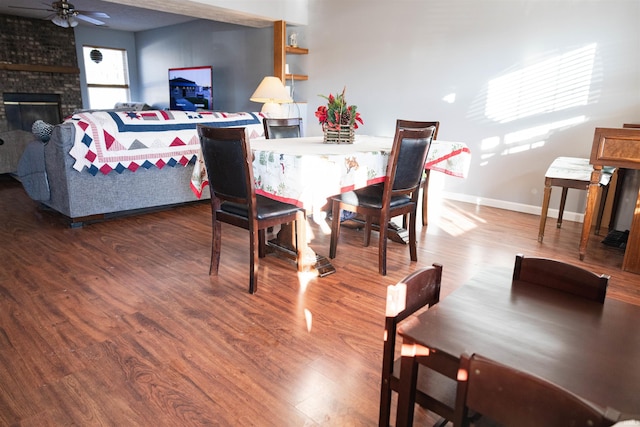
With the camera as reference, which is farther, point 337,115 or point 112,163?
point 112,163

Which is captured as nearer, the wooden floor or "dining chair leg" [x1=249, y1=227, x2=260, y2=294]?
the wooden floor

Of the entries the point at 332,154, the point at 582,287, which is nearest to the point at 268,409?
the point at 582,287

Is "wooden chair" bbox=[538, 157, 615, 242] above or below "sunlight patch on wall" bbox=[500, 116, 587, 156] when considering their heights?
below

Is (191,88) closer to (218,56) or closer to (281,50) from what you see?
(218,56)

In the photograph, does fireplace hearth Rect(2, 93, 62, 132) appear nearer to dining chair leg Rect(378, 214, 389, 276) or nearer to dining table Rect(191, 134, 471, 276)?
dining table Rect(191, 134, 471, 276)

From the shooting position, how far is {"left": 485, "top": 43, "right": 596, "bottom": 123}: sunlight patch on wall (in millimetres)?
3797

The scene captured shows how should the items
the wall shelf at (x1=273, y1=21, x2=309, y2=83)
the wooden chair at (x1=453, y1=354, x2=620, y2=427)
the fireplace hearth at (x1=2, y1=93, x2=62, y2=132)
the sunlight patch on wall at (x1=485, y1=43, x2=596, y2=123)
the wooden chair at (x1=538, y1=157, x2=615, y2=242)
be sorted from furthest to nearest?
the fireplace hearth at (x1=2, y1=93, x2=62, y2=132), the wall shelf at (x1=273, y1=21, x2=309, y2=83), the sunlight patch on wall at (x1=485, y1=43, x2=596, y2=123), the wooden chair at (x1=538, y1=157, x2=615, y2=242), the wooden chair at (x1=453, y1=354, x2=620, y2=427)

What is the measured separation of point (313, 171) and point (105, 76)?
871 cm

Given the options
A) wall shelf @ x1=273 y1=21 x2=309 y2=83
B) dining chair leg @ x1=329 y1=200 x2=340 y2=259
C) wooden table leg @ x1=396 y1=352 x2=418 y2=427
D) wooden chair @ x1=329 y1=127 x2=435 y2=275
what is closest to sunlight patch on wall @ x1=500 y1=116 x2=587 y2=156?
wooden chair @ x1=329 y1=127 x2=435 y2=275

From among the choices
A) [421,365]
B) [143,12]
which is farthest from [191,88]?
[421,365]

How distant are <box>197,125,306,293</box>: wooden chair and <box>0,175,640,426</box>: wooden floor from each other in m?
0.28

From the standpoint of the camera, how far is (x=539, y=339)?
90 centimetres

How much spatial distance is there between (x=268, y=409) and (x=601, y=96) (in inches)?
154

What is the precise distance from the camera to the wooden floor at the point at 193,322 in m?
1.47
